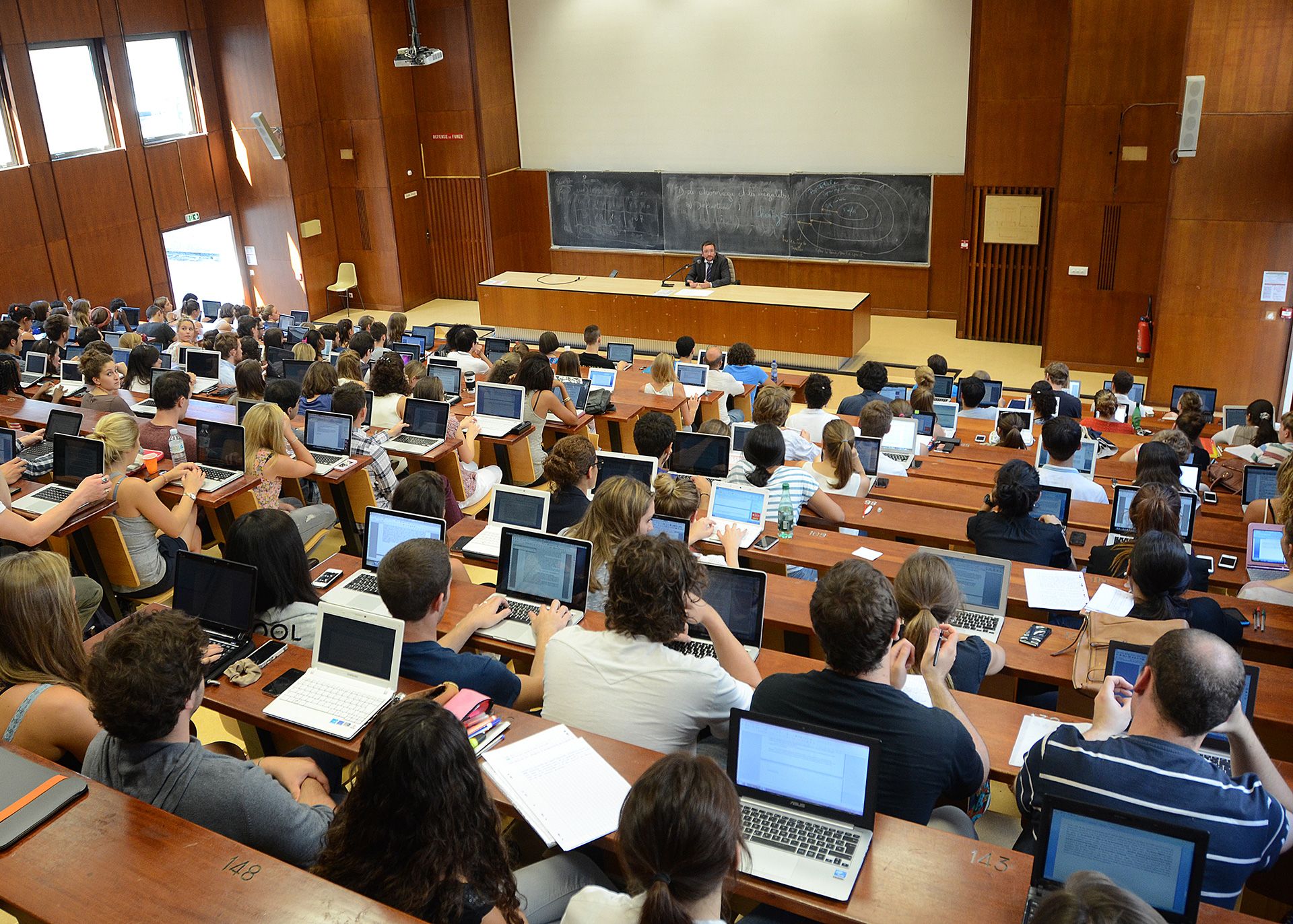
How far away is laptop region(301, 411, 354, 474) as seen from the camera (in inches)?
269

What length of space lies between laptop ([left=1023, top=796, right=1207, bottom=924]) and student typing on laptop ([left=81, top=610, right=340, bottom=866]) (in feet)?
A: 6.20

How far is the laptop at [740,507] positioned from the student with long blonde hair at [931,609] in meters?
1.56

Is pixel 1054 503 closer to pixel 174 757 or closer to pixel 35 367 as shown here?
pixel 174 757

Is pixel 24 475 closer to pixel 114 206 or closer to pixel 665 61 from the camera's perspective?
pixel 114 206

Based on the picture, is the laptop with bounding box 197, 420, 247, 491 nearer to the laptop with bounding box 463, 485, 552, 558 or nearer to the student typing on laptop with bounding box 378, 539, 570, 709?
the laptop with bounding box 463, 485, 552, 558

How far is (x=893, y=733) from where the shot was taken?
2.83 m

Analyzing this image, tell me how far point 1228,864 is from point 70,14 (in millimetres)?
13888

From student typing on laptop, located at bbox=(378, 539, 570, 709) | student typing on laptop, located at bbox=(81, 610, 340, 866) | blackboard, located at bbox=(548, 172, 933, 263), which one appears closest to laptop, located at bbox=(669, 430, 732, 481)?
student typing on laptop, located at bbox=(378, 539, 570, 709)

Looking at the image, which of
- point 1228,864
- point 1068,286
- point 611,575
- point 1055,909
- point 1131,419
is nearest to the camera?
point 1055,909

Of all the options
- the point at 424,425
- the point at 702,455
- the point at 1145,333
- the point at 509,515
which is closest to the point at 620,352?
the point at 424,425

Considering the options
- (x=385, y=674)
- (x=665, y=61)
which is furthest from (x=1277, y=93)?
(x=385, y=674)

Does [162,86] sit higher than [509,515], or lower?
higher

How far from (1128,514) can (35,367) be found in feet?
29.9

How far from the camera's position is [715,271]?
13.2m
